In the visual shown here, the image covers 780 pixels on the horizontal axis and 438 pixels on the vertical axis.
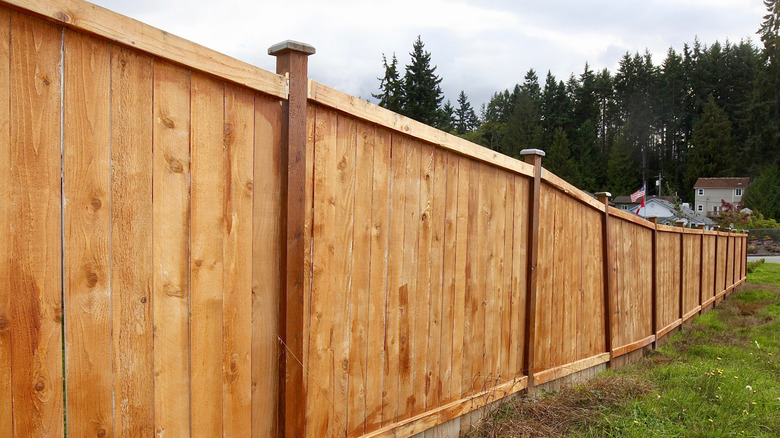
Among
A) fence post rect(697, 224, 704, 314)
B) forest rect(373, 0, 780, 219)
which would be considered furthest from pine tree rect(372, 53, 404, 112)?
fence post rect(697, 224, 704, 314)

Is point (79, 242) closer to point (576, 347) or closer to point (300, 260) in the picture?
point (300, 260)

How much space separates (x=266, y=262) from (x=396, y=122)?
974mm

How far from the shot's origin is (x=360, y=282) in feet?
8.04

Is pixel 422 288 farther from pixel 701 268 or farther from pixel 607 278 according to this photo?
pixel 701 268

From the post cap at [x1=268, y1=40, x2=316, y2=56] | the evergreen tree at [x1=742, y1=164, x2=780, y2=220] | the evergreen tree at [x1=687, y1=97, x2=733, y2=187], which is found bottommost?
the post cap at [x1=268, y1=40, x2=316, y2=56]

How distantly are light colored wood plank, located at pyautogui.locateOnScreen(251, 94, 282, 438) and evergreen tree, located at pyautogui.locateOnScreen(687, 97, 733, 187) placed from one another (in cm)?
6368

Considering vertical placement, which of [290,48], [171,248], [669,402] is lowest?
[669,402]

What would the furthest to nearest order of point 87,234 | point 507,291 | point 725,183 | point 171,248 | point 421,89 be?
point 725,183, point 421,89, point 507,291, point 171,248, point 87,234

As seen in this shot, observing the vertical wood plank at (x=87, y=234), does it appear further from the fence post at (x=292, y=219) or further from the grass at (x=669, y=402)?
the grass at (x=669, y=402)

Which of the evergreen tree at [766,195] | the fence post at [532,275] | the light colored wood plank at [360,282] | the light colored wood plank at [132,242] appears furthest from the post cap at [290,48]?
the evergreen tree at [766,195]

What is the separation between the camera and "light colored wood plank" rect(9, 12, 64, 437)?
1.38 m

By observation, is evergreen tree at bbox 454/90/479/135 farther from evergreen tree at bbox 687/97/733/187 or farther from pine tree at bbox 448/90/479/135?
evergreen tree at bbox 687/97/733/187

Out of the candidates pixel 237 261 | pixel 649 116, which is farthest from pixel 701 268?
pixel 649 116

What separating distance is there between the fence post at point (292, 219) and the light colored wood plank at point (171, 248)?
1.28ft
